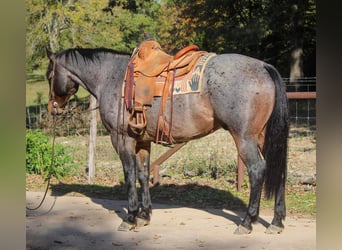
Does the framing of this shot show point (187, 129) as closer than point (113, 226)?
Yes

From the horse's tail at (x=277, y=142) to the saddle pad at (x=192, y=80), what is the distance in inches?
24.6

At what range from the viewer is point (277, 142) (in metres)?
4.46

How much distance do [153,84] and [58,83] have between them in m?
1.19

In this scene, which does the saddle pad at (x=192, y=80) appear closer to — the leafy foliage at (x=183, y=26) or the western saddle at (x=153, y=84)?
the western saddle at (x=153, y=84)

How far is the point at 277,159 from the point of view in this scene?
445cm

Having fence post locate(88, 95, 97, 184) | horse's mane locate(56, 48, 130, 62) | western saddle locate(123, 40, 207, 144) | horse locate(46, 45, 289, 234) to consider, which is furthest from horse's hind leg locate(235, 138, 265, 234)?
fence post locate(88, 95, 97, 184)

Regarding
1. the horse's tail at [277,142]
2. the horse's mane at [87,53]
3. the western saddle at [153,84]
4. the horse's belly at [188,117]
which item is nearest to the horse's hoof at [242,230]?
the horse's tail at [277,142]

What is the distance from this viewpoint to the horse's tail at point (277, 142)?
4.43 meters

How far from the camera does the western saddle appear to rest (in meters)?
4.65

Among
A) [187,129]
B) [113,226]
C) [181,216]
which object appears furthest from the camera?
[181,216]
